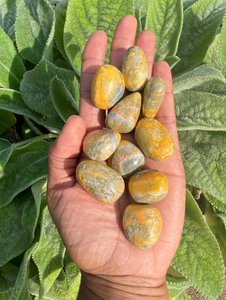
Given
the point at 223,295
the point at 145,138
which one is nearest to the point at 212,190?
the point at 145,138

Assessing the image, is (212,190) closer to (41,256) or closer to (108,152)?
(108,152)

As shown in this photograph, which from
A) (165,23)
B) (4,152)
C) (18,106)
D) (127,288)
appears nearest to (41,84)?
(18,106)

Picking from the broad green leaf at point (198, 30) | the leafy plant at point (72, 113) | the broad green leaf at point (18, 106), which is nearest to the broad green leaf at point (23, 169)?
the leafy plant at point (72, 113)

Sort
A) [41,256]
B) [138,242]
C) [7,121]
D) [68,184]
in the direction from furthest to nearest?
[7,121]
[41,256]
[68,184]
[138,242]

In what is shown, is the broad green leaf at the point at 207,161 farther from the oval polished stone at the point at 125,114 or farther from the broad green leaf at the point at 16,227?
the broad green leaf at the point at 16,227

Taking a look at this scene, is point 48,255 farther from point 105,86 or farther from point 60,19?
point 60,19

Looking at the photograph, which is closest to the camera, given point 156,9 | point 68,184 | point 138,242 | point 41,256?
point 138,242

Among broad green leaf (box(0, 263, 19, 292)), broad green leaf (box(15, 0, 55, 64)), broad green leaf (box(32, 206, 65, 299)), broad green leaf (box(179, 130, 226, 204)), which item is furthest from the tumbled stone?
broad green leaf (box(0, 263, 19, 292))
